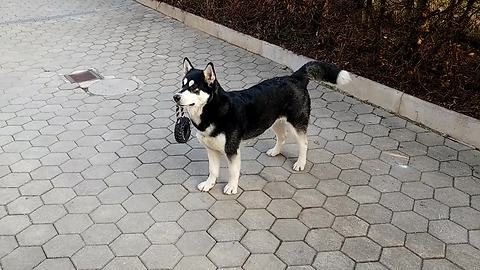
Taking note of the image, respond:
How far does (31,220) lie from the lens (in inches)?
146

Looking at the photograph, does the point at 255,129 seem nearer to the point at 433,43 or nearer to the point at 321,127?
the point at 321,127

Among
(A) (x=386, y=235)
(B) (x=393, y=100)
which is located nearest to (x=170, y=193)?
(A) (x=386, y=235)

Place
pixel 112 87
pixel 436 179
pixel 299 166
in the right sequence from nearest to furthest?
1. pixel 436 179
2. pixel 299 166
3. pixel 112 87

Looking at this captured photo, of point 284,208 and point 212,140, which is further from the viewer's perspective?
point 284,208

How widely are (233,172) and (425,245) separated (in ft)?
5.64

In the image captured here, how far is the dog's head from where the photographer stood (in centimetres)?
327

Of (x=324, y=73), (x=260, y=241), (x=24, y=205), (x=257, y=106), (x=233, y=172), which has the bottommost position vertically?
(x=24, y=205)

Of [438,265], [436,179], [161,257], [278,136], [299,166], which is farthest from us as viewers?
[278,136]

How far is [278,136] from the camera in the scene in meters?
4.48

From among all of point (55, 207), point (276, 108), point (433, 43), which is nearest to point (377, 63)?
point (433, 43)

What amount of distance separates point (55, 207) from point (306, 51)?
439 cm

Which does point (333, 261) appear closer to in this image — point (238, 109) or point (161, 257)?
point (161, 257)

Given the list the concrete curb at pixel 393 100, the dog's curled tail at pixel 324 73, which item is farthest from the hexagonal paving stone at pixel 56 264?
the concrete curb at pixel 393 100

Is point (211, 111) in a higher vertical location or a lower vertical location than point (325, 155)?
higher
